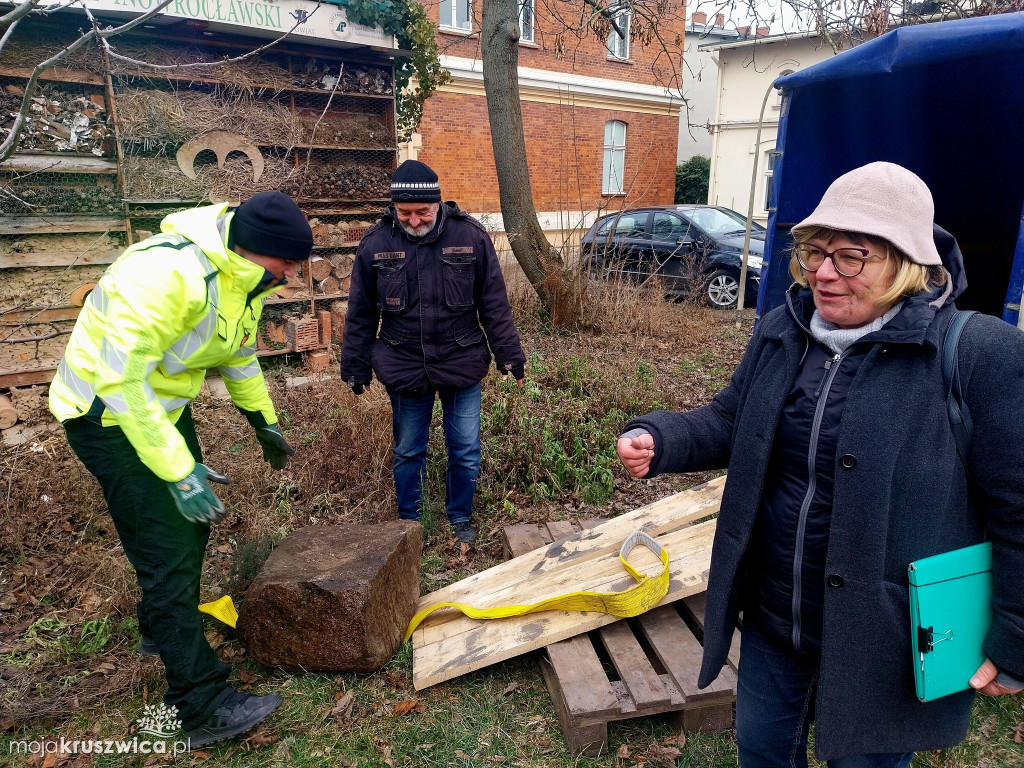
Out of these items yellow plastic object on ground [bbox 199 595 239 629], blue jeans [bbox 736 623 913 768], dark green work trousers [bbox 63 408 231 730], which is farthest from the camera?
yellow plastic object on ground [bbox 199 595 239 629]

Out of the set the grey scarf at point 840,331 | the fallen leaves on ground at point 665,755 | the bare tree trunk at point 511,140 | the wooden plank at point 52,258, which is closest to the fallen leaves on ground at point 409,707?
the fallen leaves on ground at point 665,755

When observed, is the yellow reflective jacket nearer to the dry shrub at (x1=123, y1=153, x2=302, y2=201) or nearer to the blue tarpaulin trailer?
the blue tarpaulin trailer

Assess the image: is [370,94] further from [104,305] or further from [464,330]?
[104,305]

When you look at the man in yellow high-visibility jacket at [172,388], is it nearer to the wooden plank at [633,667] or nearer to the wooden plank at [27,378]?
the wooden plank at [633,667]

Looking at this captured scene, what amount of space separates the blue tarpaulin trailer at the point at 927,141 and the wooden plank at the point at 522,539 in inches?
99.2

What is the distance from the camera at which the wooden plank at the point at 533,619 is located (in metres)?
2.93

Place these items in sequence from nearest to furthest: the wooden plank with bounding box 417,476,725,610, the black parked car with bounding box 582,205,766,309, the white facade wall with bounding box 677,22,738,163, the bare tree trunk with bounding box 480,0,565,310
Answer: the wooden plank with bounding box 417,476,725,610 < the bare tree trunk with bounding box 480,0,565,310 < the black parked car with bounding box 582,205,766,309 < the white facade wall with bounding box 677,22,738,163

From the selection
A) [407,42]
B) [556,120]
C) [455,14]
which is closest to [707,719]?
[407,42]

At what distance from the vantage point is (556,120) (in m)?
17.8

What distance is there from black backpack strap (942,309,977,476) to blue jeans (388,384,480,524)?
2756mm

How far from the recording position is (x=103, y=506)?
4145 millimetres

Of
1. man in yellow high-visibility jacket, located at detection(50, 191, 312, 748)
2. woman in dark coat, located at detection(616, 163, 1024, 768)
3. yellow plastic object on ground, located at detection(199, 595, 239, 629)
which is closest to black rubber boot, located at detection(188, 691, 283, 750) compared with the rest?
man in yellow high-visibility jacket, located at detection(50, 191, 312, 748)

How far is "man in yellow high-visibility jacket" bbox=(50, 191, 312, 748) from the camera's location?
7.50 feet

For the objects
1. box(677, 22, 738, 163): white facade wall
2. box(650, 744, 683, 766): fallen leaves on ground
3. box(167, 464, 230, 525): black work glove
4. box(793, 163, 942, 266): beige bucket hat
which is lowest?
box(650, 744, 683, 766): fallen leaves on ground
